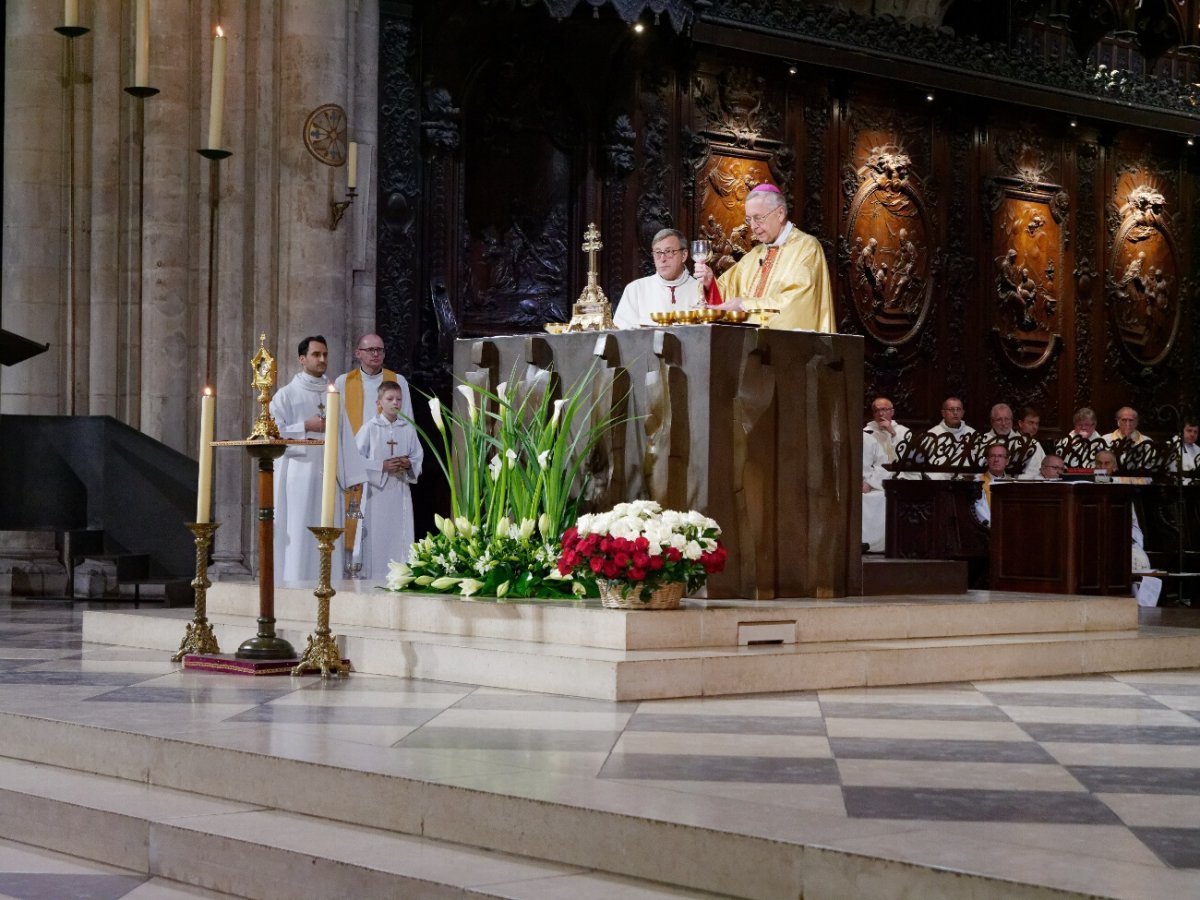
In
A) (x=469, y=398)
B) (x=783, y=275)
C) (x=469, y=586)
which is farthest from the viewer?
(x=783, y=275)

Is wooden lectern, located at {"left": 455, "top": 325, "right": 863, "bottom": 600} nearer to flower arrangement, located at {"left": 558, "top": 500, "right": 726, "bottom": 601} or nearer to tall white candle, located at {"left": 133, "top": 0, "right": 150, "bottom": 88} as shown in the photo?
flower arrangement, located at {"left": 558, "top": 500, "right": 726, "bottom": 601}

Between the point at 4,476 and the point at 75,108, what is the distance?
292 centimetres

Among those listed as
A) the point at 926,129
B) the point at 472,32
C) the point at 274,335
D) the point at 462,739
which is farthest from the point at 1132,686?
the point at 926,129

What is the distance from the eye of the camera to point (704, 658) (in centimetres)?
697

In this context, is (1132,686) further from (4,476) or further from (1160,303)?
(1160,303)

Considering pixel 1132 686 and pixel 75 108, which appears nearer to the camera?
pixel 1132 686

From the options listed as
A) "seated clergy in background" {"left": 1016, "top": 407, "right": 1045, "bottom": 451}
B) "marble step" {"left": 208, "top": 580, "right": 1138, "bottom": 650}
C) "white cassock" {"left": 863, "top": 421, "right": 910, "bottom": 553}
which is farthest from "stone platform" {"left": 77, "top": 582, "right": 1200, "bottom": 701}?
"seated clergy in background" {"left": 1016, "top": 407, "right": 1045, "bottom": 451}

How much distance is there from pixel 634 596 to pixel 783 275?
2530 mm

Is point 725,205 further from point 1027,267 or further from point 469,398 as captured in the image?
point 469,398

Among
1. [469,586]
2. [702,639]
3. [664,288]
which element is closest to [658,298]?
[664,288]

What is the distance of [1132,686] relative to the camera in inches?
304

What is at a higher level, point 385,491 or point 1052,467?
point 1052,467

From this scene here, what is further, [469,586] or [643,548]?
[469,586]

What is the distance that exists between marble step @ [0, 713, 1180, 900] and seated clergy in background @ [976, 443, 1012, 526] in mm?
8937
